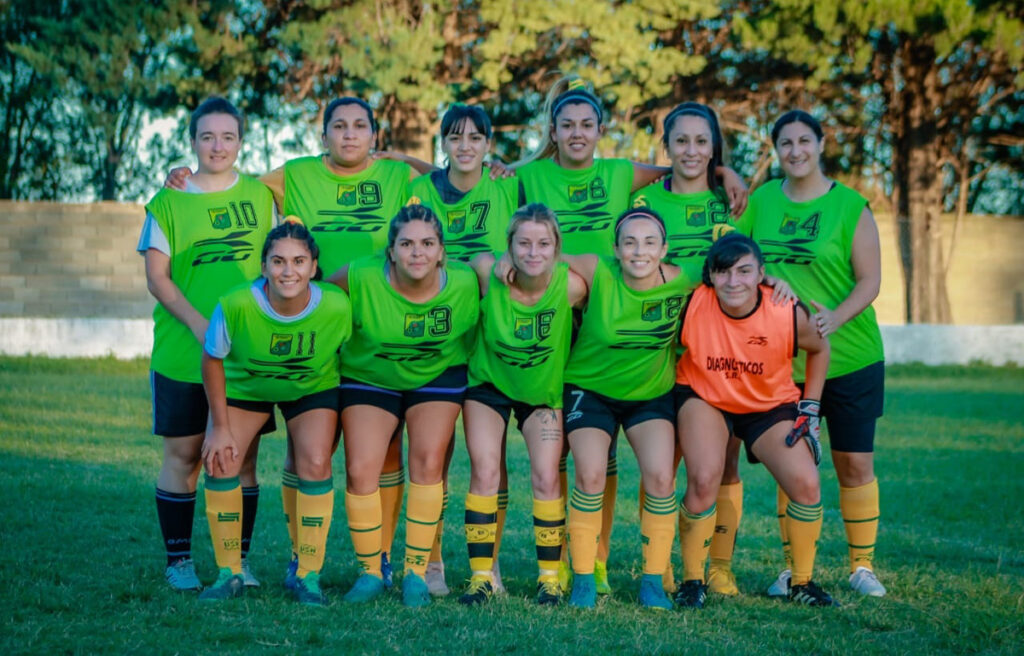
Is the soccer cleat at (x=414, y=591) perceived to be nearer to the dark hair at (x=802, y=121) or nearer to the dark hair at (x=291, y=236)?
the dark hair at (x=291, y=236)

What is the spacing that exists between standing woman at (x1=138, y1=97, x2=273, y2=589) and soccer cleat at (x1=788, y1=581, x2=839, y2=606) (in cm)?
229

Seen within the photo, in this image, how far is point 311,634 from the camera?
372cm

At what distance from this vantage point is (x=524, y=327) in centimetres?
434

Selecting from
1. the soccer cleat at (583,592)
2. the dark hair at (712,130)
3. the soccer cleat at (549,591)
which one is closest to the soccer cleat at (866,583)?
the soccer cleat at (583,592)

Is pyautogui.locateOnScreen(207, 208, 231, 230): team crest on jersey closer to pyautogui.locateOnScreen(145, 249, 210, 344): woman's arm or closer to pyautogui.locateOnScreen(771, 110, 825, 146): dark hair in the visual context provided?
pyautogui.locateOnScreen(145, 249, 210, 344): woman's arm

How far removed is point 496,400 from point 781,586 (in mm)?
1503

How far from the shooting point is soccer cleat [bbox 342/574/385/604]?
4.25m

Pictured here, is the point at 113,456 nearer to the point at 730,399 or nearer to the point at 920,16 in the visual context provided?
the point at 730,399

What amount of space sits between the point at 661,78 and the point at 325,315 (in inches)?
526

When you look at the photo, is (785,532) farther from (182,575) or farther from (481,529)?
(182,575)

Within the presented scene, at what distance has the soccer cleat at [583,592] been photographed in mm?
4242

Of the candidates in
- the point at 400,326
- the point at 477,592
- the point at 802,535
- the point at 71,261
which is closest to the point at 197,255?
the point at 400,326

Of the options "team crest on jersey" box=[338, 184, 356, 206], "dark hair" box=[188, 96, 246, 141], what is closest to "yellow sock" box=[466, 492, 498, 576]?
"team crest on jersey" box=[338, 184, 356, 206]

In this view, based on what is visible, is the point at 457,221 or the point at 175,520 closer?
the point at 175,520
